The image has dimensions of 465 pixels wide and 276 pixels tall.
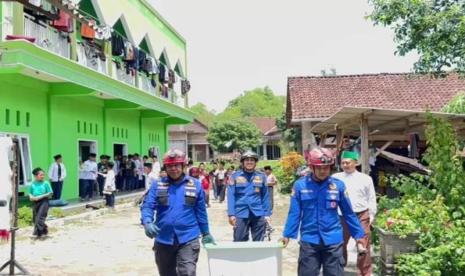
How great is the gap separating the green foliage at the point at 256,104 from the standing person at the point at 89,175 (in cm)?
7903

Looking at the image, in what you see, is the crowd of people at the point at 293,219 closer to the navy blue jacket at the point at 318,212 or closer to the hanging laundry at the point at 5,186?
the navy blue jacket at the point at 318,212

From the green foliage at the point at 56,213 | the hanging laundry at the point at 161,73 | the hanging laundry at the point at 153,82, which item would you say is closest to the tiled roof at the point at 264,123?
the hanging laundry at the point at 161,73

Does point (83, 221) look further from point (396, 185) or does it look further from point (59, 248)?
point (396, 185)

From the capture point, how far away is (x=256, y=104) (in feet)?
341

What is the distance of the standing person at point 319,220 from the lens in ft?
16.0

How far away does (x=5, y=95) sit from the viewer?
13422mm

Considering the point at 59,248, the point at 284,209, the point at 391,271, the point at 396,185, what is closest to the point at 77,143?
the point at 284,209

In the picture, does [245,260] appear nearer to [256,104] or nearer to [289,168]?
[289,168]

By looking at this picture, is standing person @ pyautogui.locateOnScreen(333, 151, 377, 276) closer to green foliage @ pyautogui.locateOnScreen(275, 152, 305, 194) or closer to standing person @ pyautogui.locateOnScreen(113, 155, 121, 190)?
standing person @ pyautogui.locateOnScreen(113, 155, 121, 190)

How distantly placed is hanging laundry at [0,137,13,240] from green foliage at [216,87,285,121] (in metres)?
89.5

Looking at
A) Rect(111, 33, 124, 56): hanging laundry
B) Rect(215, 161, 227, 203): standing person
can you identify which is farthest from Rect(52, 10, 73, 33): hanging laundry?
Rect(215, 161, 227, 203): standing person

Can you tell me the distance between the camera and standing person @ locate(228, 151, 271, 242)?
287 inches

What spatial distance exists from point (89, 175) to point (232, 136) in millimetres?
35552

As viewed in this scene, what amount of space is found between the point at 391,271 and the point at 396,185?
1.83 meters
